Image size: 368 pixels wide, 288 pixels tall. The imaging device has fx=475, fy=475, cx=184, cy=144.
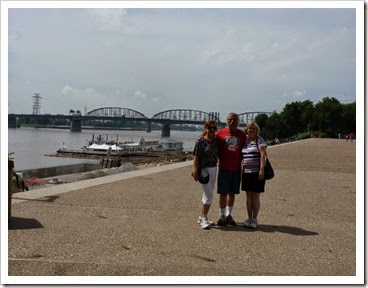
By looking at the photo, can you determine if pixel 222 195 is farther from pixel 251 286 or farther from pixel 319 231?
pixel 251 286

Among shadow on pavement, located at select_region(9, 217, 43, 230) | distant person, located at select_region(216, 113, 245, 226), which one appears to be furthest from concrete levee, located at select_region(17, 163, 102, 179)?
distant person, located at select_region(216, 113, 245, 226)

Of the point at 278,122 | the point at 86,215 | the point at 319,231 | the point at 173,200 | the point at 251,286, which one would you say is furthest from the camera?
the point at 278,122

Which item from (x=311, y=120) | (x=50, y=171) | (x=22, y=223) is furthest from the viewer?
(x=311, y=120)

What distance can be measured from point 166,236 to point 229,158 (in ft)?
4.16

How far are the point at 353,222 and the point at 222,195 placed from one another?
192cm

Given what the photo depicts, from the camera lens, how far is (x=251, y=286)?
385cm

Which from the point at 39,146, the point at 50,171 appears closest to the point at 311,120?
the point at 39,146

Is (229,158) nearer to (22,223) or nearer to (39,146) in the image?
(22,223)

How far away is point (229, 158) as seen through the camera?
5875 millimetres

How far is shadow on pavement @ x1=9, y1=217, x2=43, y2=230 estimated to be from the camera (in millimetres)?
5516

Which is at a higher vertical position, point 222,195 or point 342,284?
point 222,195

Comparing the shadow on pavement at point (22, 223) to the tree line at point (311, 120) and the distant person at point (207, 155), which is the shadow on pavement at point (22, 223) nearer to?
the distant person at point (207, 155)

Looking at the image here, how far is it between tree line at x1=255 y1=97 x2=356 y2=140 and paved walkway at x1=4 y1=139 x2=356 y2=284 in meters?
72.8

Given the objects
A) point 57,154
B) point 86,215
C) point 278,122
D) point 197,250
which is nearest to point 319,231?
point 197,250
